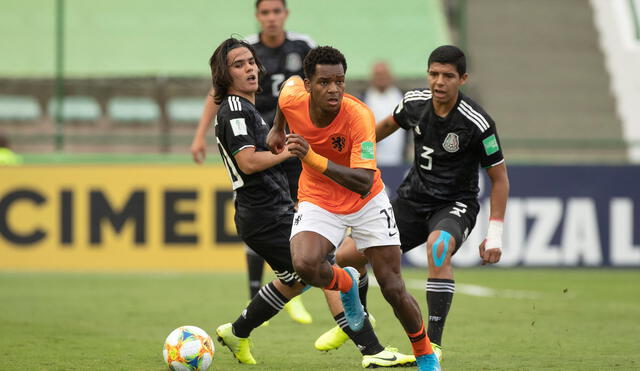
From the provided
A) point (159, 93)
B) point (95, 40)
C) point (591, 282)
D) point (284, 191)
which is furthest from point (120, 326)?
point (95, 40)

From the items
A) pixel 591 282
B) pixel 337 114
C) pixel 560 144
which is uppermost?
pixel 337 114

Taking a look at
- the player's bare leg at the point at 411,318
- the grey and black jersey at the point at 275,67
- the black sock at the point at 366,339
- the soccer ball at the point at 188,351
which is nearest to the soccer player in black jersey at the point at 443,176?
the black sock at the point at 366,339

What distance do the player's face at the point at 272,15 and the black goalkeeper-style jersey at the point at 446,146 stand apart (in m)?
1.87

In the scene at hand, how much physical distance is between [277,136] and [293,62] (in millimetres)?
2526

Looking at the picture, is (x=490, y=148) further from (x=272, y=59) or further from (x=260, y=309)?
(x=272, y=59)

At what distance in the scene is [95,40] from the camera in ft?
53.2

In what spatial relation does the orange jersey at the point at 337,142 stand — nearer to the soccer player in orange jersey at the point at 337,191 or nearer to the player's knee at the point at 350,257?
the soccer player in orange jersey at the point at 337,191

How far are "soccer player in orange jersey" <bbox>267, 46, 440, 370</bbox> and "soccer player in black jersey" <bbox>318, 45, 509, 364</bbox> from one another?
689 mm

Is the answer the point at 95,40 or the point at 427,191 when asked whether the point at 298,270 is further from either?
the point at 95,40

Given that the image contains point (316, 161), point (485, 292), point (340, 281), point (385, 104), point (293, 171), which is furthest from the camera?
point (385, 104)

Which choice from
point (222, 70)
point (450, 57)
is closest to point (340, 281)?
point (222, 70)

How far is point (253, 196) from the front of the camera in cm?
667

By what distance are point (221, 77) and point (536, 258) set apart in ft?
24.8

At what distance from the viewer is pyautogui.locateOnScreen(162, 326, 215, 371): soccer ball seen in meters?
6.19
